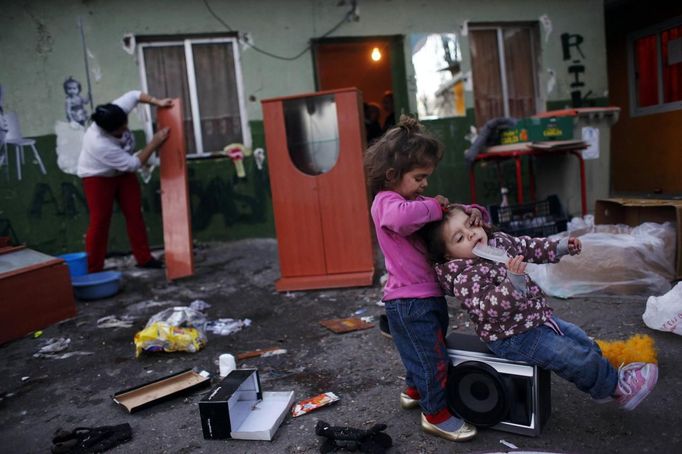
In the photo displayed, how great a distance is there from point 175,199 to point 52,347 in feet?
7.45

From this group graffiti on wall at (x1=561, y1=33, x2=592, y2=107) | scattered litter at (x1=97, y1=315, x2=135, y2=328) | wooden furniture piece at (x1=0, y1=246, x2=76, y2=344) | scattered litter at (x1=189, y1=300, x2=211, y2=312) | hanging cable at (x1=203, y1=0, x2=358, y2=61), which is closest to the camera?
wooden furniture piece at (x1=0, y1=246, x2=76, y2=344)

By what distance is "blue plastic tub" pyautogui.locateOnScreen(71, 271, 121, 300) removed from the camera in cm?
502

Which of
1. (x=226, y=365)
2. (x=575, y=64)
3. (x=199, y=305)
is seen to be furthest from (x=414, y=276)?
(x=575, y=64)

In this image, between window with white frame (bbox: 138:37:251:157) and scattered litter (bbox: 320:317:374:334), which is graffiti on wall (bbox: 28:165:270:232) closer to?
window with white frame (bbox: 138:37:251:157)

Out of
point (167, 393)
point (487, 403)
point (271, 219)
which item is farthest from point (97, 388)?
point (271, 219)

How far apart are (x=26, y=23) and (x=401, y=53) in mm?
5204

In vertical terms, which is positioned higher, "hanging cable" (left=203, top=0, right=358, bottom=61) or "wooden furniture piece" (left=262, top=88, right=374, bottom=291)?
"hanging cable" (left=203, top=0, right=358, bottom=61)

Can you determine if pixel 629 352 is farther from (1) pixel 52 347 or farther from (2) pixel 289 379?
(1) pixel 52 347

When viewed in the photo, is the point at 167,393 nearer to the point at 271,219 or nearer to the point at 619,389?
→ the point at 619,389

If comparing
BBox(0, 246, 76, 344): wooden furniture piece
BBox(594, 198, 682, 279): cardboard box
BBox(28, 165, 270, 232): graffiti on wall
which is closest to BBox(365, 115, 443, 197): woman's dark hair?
BBox(594, 198, 682, 279): cardboard box

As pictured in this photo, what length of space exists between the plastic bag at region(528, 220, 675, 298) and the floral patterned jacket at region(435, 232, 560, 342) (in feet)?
6.38

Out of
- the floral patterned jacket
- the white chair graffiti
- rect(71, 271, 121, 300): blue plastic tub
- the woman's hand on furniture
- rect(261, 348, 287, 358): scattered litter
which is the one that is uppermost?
the white chair graffiti

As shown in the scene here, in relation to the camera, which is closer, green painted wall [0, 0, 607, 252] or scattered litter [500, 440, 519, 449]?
scattered litter [500, 440, 519, 449]

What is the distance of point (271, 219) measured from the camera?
24.5ft
